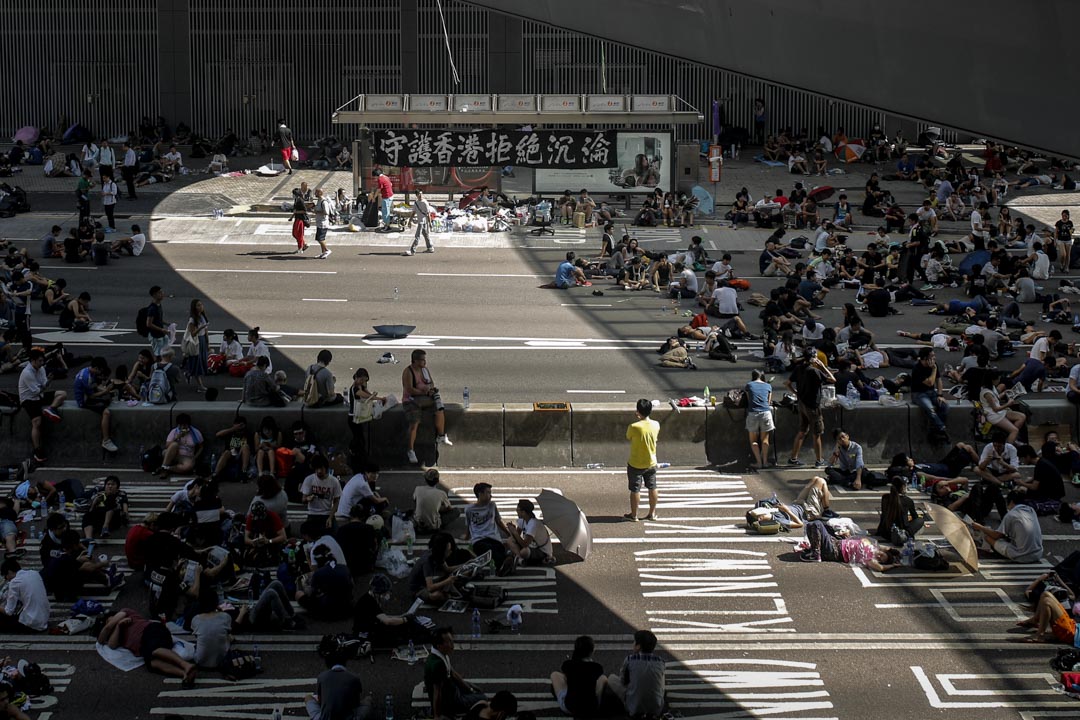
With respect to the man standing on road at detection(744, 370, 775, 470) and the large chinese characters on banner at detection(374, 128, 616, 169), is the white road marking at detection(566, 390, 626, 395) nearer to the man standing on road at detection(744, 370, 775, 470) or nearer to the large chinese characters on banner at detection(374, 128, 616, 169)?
the man standing on road at detection(744, 370, 775, 470)

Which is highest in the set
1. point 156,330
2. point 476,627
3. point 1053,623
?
point 156,330

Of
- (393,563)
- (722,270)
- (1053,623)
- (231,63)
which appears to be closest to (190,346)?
(393,563)

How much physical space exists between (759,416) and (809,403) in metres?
0.73

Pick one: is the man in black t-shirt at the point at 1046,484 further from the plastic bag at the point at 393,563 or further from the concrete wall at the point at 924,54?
the concrete wall at the point at 924,54

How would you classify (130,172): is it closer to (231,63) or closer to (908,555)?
(231,63)

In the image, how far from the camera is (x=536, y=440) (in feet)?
64.3

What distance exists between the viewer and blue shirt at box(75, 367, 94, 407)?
771 inches

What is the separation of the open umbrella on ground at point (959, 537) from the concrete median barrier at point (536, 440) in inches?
214

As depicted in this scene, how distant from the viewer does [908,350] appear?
24.9m

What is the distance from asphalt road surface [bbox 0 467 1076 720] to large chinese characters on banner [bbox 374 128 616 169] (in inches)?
847

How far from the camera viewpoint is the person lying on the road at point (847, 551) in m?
16.0

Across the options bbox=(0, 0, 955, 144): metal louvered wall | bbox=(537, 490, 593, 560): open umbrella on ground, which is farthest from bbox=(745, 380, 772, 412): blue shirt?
bbox=(0, 0, 955, 144): metal louvered wall

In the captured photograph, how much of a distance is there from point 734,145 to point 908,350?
82.5 feet

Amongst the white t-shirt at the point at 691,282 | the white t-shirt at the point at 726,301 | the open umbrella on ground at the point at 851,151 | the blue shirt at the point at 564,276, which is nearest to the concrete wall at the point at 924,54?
the white t-shirt at the point at 726,301
